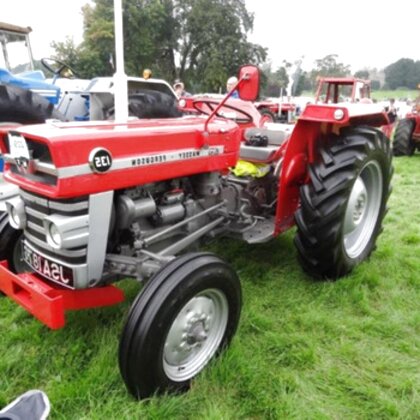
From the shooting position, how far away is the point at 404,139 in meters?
8.40

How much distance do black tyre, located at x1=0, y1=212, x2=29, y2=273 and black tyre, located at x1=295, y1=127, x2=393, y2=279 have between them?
172cm

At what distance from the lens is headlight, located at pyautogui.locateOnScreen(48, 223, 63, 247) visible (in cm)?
175

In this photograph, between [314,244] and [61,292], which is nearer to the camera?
[61,292]

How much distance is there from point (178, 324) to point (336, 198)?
1272 millimetres

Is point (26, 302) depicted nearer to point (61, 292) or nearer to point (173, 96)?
point (61, 292)

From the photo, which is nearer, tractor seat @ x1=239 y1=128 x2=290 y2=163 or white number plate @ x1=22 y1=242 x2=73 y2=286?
white number plate @ x1=22 y1=242 x2=73 y2=286

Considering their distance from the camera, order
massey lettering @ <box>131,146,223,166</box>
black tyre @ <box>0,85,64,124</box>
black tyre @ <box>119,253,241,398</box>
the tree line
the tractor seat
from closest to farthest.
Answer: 1. black tyre @ <box>119,253,241,398</box>
2. massey lettering @ <box>131,146,223,166</box>
3. the tractor seat
4. black tyre @ <box>0,85,64,124</box>
5. the tree line

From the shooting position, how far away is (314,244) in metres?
2.61

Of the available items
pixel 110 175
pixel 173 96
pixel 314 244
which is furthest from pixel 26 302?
pixel 173 96

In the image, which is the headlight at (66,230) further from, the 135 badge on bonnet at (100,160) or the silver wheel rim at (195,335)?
the silver wheel rim at (195,335)

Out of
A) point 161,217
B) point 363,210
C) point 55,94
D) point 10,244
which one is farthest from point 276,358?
point 55,94

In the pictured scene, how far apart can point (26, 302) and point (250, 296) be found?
55.5 inches

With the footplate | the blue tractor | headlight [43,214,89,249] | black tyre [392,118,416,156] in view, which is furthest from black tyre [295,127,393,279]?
black tyre [392,118,416,156]

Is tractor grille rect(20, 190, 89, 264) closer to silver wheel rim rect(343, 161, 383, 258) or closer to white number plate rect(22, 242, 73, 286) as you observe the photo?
white number plate rect(22, 242, 73, 286)
